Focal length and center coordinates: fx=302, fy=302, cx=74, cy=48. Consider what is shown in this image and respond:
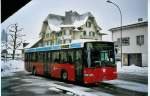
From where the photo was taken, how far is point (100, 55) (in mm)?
4195

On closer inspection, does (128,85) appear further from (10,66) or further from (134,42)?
(10,66)

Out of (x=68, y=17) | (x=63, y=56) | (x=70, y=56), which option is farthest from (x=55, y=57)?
(x=68, y=17)

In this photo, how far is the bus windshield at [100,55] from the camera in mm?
4160

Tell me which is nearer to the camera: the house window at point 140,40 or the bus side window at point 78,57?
the bus side window at point 78,57

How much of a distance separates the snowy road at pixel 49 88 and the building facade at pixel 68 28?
1.88 feet

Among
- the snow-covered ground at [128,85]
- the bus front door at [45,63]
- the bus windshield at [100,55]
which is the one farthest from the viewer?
the bus front door at [45,63]

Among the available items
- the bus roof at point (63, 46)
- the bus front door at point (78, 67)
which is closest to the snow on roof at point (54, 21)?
the bus roof at point (63, 46)

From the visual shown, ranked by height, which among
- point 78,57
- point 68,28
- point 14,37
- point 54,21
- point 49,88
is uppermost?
point 54,21

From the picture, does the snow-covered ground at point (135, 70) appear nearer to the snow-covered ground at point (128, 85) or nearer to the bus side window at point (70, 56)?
the snow-covered ground at point (128, 85)

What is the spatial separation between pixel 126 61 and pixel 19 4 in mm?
1719

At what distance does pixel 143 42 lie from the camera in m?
4.39

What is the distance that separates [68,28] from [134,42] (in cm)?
97

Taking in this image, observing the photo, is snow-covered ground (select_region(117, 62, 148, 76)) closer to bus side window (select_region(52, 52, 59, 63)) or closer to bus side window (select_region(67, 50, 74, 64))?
bus side window (select_region(67, 50, 74, 64))

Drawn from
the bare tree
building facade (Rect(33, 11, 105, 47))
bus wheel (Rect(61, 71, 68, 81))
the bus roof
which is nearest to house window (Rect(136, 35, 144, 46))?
building facade (Rect(33, 11, 105, 47))
